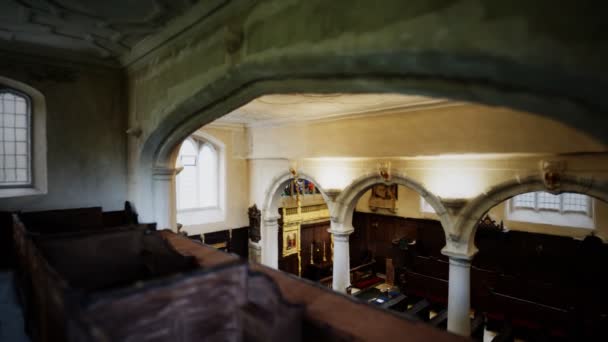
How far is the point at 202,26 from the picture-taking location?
10.9 feet

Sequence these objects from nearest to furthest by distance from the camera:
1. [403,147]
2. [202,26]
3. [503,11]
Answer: [503,11]
[202,26]
[403,147]

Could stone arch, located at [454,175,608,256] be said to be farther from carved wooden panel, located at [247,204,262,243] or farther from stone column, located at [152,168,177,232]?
carved wooden panel, located at [247,204,262,243]

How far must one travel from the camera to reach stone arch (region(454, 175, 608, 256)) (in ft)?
14.1

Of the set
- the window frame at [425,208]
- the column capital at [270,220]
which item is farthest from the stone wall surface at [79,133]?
the window frame at [425,208]

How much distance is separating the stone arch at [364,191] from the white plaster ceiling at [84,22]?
433 centimetres

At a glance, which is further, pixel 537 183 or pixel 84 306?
pixel 537 183

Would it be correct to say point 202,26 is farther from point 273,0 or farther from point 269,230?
point 269,230

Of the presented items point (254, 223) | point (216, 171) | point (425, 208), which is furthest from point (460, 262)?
point (216, 171)

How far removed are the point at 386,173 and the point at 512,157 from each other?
200 centimetres

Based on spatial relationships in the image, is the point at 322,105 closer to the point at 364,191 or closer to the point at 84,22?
the point at 364,191

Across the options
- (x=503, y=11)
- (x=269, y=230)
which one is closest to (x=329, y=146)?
(x=269, y=230)

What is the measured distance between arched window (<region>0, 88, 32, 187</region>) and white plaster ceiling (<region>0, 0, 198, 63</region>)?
30.5 inches

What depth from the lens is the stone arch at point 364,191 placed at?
225 inches

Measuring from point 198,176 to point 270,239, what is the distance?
7.60ft
